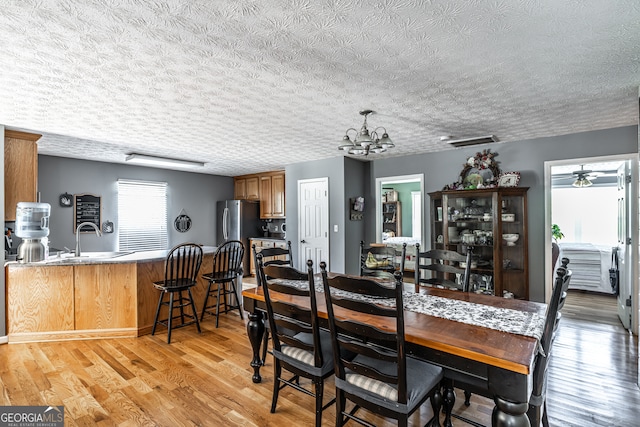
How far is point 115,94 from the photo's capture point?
269 centimetres

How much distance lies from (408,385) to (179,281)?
287 cm

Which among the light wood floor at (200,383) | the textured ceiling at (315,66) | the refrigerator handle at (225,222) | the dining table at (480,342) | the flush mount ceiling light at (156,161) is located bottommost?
the light wood floor at (200,383)

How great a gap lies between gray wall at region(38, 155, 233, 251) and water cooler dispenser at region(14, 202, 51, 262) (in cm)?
190

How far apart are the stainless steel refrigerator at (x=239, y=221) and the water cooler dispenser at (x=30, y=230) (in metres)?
3.54

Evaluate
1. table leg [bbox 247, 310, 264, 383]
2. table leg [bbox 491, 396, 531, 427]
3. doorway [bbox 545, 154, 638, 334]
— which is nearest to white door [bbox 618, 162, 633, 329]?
doorway [bbox 545, 154, 638, 334]

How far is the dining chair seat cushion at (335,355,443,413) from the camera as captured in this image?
158 centimetres

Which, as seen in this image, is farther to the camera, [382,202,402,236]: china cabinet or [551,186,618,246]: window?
[382,202,402,236]: china cabinet

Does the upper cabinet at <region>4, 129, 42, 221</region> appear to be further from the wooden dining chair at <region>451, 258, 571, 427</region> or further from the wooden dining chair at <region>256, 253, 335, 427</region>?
the wooden dining chair at <region>451, 258, 571, 427</region>

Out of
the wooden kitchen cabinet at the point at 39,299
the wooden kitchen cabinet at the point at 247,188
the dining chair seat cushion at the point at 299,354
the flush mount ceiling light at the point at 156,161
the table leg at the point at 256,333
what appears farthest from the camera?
the wooden kitchen cabinet at the point at 247,188

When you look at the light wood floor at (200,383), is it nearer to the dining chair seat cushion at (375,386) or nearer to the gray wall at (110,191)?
the dining chair seat cushion at (375,386)

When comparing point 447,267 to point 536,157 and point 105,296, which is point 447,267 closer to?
point 536,157

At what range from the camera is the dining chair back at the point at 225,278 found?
3904mm

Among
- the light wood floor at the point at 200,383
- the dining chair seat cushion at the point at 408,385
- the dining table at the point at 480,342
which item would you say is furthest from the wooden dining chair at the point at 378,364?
the light wood floor at the point at 200,383

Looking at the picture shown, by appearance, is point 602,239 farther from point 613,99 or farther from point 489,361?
point 489,361
